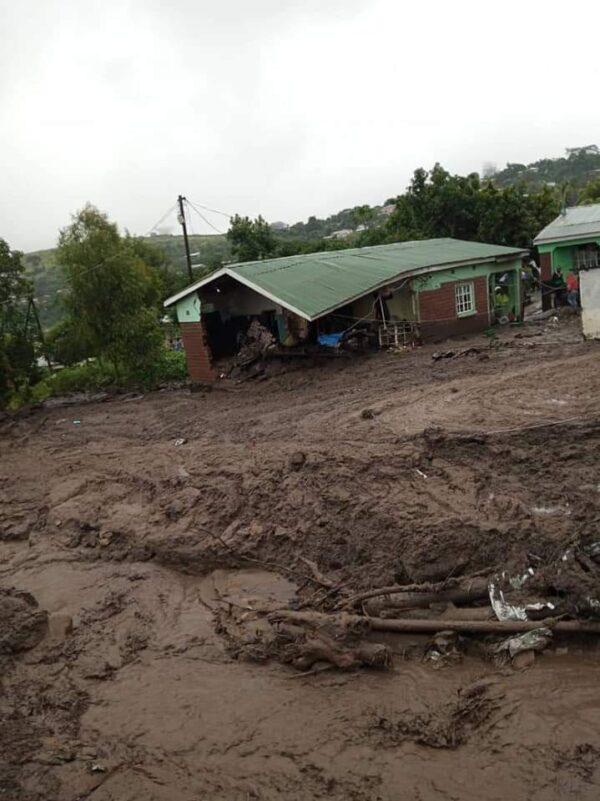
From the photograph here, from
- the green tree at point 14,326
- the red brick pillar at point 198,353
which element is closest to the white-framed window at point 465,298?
the red brick pillar at point 198,353

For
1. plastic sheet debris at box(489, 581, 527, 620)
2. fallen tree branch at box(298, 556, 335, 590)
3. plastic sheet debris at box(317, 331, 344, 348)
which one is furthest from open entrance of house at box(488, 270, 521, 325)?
plastic sheet debris at box(489, 581, 527, 620)

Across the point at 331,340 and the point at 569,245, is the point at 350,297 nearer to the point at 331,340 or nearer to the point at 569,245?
the point at 331,340

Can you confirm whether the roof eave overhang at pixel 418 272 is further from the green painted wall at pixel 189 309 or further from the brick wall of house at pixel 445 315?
the green painted wall at pixel 189 309

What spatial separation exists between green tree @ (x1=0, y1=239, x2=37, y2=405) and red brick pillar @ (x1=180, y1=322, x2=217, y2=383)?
5051 mm

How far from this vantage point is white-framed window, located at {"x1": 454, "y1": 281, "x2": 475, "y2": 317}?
21719 millimetres

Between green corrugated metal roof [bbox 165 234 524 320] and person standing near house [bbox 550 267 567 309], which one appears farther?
person standing near house [bbox 550 267 567 309]

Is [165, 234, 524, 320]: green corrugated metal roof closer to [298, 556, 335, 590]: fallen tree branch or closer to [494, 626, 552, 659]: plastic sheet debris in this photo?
[298, 556, 335, 590]: fallen tree branch

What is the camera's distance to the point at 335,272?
21.1 metres

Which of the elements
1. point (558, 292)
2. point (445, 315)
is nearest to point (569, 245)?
point (558, 292)

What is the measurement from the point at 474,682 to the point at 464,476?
3.31 m

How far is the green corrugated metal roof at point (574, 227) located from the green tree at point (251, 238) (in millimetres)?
14893

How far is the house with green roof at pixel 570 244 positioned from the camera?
26.3 m

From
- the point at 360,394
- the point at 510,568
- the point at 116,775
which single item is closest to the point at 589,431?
the point at 510,568

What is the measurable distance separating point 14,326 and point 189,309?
5.57m
